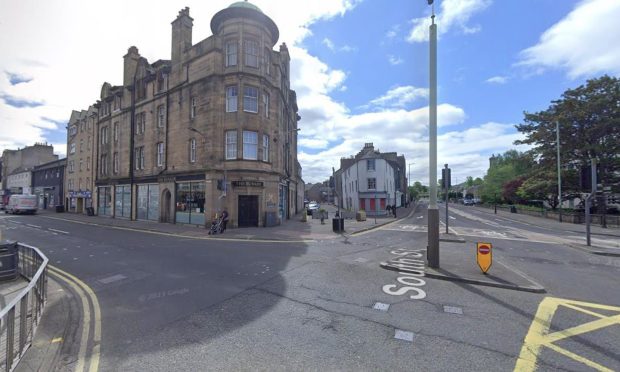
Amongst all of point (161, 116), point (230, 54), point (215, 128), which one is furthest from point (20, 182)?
point (230, 54)

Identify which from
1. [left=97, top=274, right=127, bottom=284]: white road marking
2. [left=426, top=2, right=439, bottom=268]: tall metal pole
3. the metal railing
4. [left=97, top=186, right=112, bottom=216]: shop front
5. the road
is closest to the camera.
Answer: the metal railing

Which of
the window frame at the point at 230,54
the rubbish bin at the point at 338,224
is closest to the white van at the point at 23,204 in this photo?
the window frame at the point at 230,54

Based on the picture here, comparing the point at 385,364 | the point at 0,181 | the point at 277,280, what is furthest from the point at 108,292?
the point at 0,181

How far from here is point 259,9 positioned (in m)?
21.1

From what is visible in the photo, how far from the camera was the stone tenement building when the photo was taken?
2005cm

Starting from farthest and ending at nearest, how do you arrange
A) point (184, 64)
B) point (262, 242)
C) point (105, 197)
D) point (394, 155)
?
point (394, 155)
point (105, 197)
point (184, 64)
point (262, 242)

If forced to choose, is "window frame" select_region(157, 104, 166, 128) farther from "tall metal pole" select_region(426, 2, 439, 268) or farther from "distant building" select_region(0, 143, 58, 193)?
"distant building" select_region(0, 143, 58, 193)

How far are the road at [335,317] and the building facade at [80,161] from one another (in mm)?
33343

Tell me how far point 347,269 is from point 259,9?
2138cm

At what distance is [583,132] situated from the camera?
1065 inches

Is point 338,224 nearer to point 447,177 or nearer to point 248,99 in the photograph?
point 447,177

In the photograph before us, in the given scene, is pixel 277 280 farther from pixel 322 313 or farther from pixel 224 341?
pixel 224 341

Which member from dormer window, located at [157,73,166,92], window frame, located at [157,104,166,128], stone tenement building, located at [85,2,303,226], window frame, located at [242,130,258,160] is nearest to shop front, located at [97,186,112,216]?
stone tenement building, located at [85,2,303,226]

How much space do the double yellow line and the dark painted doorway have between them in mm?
→ 12184
